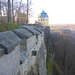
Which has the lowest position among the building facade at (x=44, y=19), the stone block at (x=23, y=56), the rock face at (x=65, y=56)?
the rock face at (x=65, y=56)

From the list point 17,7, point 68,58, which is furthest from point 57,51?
point 17,7

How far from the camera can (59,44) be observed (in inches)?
1070

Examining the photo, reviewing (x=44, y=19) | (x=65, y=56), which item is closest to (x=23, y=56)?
(x=65, y=56)

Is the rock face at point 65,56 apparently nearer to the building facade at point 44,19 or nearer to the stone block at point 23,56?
the building facade at point 44,19

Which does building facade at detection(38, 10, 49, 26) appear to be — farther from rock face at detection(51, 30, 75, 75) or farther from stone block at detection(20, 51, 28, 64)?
stone block at detection(20, 51, 28, 64)

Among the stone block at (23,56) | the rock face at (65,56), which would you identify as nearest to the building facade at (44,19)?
the rock face at (65,56)

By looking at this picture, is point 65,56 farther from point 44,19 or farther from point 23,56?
point 23,56

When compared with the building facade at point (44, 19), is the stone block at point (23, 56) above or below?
below

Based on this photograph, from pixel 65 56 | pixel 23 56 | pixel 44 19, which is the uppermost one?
pixel 44 19

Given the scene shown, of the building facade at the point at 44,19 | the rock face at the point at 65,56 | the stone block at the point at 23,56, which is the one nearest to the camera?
the stone block at the point at 23,56

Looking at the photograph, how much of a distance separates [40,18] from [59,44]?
16548mm

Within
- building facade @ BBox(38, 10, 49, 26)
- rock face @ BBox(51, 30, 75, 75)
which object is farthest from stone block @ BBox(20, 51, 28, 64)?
building facade @ BBox(38, 10, 49, 26)

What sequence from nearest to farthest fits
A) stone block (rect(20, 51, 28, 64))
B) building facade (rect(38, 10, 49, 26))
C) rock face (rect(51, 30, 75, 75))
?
stone block (rect(20, 51, 28, 64))
rock face (rect(51, 30, 75, 75))
building facade (rect(38, 10, 49, 26))

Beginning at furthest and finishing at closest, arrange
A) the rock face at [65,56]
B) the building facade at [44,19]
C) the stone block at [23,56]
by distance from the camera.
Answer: the building facade at [44,19] < the rock face at [65,56] < the stone block at [23,56]
